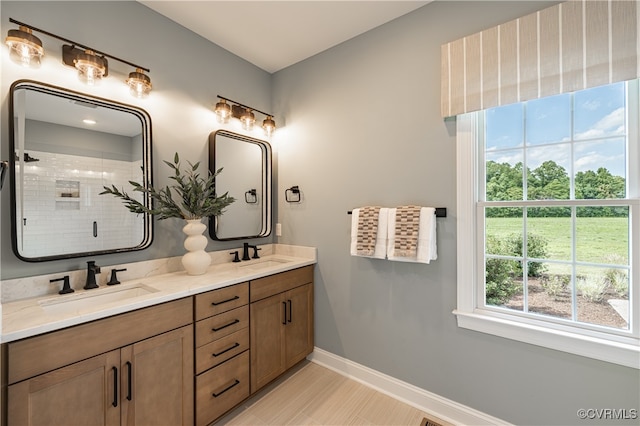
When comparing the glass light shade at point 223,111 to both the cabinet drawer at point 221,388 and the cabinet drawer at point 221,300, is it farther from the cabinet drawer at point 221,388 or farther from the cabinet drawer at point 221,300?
the cabinet drawer at point 221,388

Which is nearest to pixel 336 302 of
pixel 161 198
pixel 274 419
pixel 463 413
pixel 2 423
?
pixel 274 419

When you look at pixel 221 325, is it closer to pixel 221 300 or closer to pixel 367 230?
pixel 221 300

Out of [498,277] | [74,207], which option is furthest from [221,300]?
[498,277]

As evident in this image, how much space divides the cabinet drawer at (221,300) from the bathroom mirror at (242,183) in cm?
65

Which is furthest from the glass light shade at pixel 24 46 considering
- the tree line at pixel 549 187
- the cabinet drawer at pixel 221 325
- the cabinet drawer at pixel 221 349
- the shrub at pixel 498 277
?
the shrub at pixel 498 277

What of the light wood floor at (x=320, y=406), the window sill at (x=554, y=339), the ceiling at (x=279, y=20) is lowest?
the light wood floor at (x=320, y=406)

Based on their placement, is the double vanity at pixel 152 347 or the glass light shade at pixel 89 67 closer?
the double vanity at pixel 152 347

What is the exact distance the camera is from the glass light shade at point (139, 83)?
1.68 meters

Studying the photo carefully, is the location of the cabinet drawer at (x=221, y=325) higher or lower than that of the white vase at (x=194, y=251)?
lower

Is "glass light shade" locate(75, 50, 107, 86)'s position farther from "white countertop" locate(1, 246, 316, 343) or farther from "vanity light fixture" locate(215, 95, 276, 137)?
"white countertop" locate(1, 246, 316, 343)

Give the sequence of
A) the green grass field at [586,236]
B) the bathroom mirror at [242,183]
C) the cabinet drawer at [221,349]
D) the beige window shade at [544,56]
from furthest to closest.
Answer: the bathroom mirror at [242,183] < the cabinet drawer at [221,349] < the green grass field at [586,236] < the beige window shade at [544,56]

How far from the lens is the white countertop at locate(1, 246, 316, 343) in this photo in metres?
1.10

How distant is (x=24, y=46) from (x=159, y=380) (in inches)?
70.4

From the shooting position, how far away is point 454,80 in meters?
1.70
